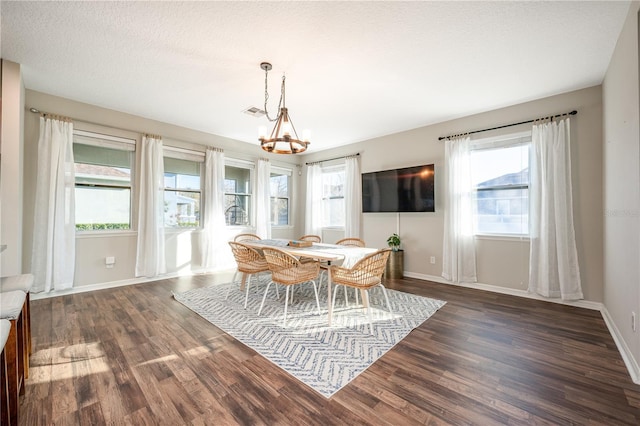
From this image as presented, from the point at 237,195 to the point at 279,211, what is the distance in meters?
1.17

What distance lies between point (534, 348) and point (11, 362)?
3571 mm

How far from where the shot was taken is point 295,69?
2.81 m

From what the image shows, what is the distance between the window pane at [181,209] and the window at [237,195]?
0.60m

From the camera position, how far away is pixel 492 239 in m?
3.90

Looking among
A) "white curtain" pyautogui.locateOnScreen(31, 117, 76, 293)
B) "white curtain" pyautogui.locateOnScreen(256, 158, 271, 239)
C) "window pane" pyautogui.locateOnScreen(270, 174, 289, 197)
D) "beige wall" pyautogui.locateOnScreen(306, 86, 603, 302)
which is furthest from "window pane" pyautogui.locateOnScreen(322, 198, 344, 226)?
"white curtain" pyautogui.locateOnScreen(31, 117, 76, 293)

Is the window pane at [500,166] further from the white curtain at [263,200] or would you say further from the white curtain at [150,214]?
the white curtain at [150,214]

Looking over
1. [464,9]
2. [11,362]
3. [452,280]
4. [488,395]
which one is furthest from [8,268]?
[452,280]

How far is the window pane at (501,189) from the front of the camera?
3684 millimetres

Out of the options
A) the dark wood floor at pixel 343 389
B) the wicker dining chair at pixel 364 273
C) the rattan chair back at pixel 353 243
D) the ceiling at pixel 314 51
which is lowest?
the dark wood floor at pixel 343 389

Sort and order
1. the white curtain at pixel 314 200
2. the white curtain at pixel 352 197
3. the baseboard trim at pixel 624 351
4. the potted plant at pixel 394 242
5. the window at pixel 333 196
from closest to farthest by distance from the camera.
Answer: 1. the baseboard trim at pixel 624 351
2. the potted plant at pixel 394 242
3. the white curtain at pixel 352 197
4. the window at pixel 333 196
5. the white curtain at pixel 314 200

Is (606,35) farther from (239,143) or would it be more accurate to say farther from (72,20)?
(239,143)

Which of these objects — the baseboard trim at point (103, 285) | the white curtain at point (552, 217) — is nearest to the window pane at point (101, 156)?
the baseboard trim at point (103, 285)

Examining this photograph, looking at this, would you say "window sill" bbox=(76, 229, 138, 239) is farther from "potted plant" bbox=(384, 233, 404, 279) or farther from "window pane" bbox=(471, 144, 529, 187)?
"window pane" bbox=(471, 144, 529, 187)

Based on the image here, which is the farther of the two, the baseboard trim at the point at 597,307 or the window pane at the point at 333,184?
the window pane at the point at 333,184
